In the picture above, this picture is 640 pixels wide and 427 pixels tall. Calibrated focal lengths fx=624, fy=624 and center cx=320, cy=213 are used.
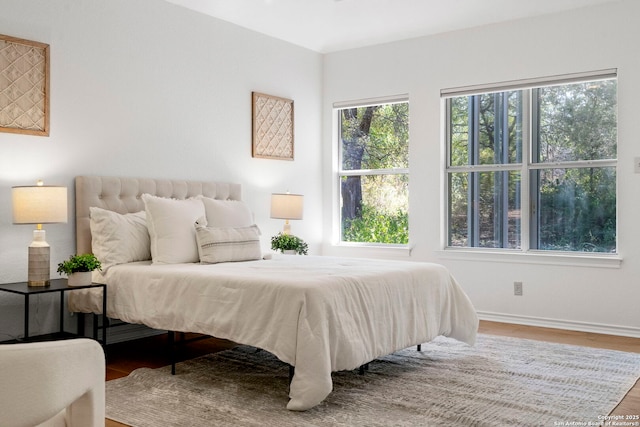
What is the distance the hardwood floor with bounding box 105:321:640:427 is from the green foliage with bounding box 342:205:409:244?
1.29 meters

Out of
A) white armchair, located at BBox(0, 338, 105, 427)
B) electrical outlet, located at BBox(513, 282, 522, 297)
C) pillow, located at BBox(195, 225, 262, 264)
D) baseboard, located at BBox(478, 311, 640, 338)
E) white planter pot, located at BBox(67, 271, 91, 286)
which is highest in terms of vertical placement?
pillow, located at BBox(195, 225, 262, 264)

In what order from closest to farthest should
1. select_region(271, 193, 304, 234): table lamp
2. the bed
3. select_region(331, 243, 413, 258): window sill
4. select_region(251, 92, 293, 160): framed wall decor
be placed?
1. the bed
2. select_region(271, 193, 304, 234): table lamp
3. select_region(251, 92, 293, 160): framed wall decor
4. select_region(331, 243, 413, 258): window sill

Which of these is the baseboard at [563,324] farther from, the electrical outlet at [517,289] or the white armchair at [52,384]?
the white armchair at [52,384]

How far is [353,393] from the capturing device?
3.39 m

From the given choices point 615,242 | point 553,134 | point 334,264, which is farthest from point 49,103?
point 615,242

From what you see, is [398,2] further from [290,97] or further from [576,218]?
[576,218]

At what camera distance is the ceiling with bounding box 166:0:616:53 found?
5.27m

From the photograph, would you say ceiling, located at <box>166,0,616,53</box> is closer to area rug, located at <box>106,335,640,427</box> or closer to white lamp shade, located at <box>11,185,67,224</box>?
white lamp shade, located at <box>11,185,67,224</box>

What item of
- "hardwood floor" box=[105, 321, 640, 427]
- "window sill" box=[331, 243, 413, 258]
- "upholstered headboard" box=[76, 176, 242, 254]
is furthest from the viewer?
"window sill" box=[331, 243, 413, 258]

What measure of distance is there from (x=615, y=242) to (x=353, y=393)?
289 cm

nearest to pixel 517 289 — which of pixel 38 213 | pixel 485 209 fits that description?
pixel 485 209

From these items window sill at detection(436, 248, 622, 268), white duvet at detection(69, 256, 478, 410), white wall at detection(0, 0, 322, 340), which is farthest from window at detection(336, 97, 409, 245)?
white duvet at detection(69, 256, 478, 410)

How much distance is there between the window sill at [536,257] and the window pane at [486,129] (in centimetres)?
83

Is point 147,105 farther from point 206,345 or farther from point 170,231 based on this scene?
point 206,345
